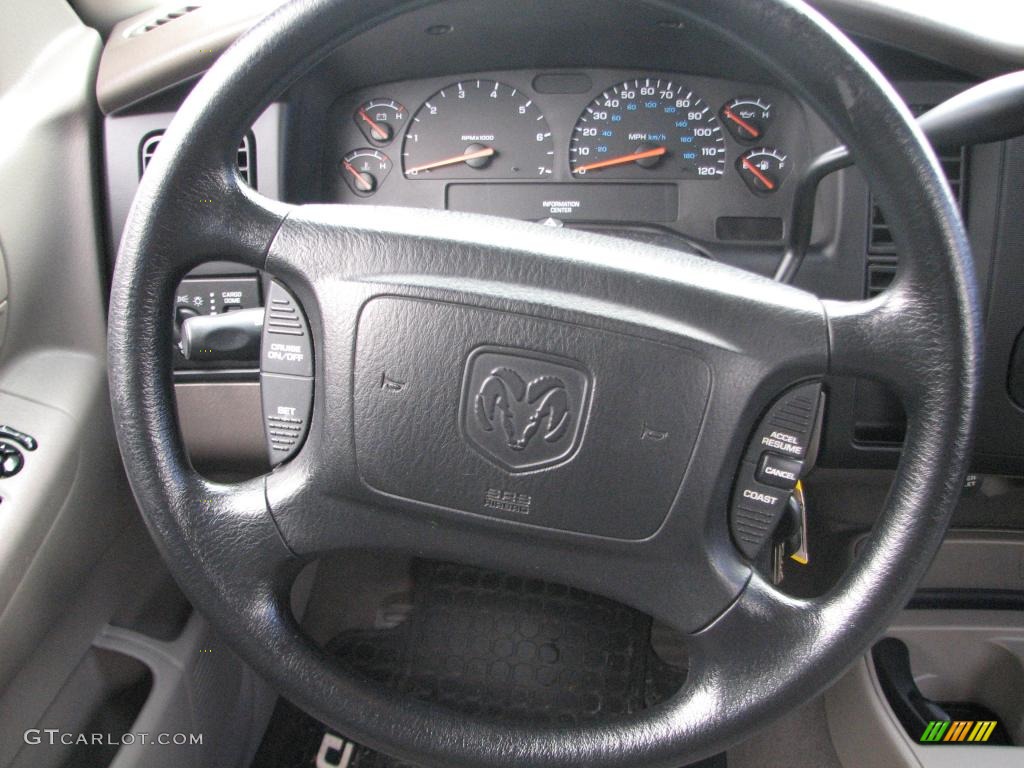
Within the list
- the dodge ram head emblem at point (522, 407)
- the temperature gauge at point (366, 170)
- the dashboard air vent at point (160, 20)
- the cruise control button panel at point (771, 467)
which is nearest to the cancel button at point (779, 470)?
the cruise control button panel at point (771, 467)

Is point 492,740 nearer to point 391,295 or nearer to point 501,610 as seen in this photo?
point 391,295

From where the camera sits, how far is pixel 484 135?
1.32m

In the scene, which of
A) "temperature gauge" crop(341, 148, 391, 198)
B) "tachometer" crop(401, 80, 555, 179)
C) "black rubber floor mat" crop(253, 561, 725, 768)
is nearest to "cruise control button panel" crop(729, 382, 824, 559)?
"black rubber floor mat" crop(253, 561, 725, 768)

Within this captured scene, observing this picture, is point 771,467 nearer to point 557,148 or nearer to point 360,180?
point 557,148

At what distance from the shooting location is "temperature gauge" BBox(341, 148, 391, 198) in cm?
135

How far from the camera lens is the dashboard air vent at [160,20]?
4.32ft

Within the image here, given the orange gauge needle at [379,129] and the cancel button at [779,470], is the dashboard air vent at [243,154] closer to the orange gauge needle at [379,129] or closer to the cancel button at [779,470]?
the orange gauge needle at [379,129]

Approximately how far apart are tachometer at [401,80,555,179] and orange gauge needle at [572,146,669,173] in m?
0.05

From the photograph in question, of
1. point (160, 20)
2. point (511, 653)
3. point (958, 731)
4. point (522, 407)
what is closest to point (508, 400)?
point (522, 407)

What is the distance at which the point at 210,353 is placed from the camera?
3.43 feet

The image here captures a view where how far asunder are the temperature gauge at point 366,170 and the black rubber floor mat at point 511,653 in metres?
0.56

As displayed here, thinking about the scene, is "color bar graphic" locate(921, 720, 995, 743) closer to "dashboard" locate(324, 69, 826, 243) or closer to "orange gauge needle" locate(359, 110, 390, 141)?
"dashboard" locate(324, 69, 826, 243)

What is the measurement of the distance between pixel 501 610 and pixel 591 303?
0.65m

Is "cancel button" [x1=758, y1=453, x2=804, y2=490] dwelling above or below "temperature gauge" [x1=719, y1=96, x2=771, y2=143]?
below
